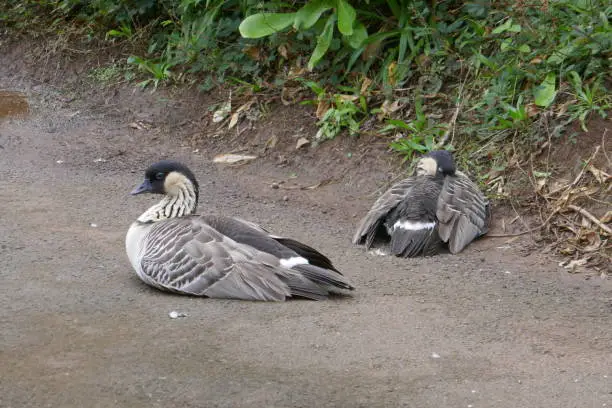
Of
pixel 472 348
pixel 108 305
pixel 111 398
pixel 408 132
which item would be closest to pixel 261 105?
pixel 408 132

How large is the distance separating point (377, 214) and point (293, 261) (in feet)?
5.41

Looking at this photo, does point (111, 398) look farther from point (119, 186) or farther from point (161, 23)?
point (161, 23)

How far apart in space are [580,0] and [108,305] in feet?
17.9

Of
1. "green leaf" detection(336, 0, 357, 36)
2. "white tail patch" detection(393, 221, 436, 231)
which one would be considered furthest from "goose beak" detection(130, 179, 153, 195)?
"green leaf" detection(336, 0, 357, 36)

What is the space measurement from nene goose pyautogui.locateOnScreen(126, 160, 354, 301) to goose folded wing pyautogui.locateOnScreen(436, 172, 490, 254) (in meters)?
1.48

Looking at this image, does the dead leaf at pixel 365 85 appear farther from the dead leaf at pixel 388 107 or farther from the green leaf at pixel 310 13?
the green leaf at pixel 310 13

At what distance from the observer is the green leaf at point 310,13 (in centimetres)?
942

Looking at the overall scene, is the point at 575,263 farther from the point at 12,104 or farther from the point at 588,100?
the point at 12,104

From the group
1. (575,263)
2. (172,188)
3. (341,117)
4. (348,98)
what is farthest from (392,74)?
(172,188)

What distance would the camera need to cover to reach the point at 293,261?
616 cm

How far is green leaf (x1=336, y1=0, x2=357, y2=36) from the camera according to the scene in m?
9.26

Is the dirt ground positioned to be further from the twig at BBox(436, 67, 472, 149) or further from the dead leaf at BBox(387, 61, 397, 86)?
the dead leaf at BBox(387, 61, 397, 86)

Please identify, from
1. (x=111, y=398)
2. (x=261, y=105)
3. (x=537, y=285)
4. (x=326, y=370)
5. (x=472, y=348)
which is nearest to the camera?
(x=111, y=398)

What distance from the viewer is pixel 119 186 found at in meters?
8.98
